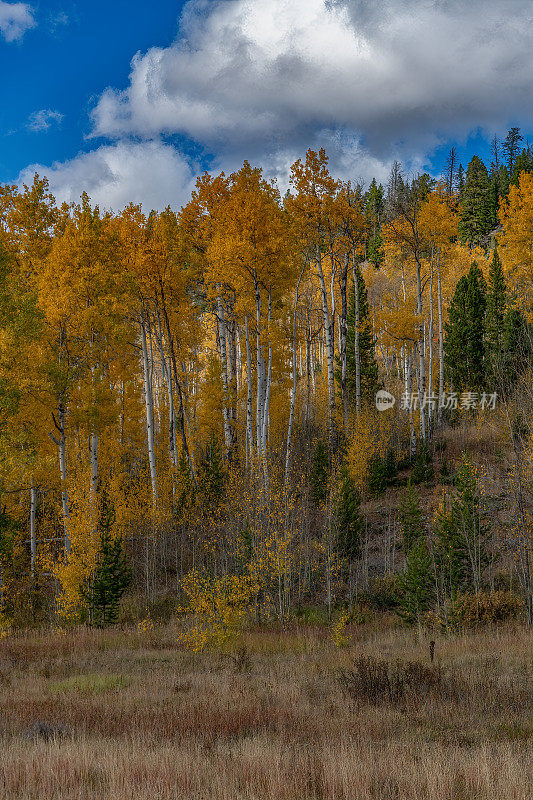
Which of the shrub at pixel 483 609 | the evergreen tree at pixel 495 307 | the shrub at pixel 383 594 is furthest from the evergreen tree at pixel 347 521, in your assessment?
the evergreen tree at pixel 495 307

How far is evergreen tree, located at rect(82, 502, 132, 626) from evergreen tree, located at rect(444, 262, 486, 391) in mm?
26095

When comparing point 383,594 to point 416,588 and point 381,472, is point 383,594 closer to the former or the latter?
point 416,588

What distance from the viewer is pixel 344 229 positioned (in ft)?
68.0

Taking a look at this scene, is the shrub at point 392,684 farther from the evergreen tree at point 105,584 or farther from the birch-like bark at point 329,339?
the birch-like bark at point 329,339

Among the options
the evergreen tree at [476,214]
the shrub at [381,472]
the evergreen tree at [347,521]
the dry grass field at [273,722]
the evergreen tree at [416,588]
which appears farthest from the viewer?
the evergreen tree at [476,214]

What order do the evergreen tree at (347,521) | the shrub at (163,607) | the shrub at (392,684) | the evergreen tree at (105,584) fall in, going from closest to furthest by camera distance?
the shrub at (392,684) < the evergreen tree at (105,584) < the shrub at (163,607) < the evergreen tree at (347,521)

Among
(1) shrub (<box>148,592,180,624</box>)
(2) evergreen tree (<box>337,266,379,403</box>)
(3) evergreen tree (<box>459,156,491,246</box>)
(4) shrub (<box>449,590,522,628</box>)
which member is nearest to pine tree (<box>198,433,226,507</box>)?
(1) shrub (<box>148,592,180,624</box>)

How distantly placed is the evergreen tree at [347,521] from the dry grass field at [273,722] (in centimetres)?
585

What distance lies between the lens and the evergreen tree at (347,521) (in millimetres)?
18516

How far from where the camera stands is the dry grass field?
4.53 metres

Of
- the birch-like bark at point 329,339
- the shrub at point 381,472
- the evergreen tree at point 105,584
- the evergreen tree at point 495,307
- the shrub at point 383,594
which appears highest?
the evergreen tree at point 495,307

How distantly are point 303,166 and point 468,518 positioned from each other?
13.8 m

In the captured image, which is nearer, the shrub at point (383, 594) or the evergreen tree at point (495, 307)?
the shrub at point (383, 594)

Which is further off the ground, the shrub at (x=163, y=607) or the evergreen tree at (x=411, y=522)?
the evergreen tree at (x=411, y=522)
